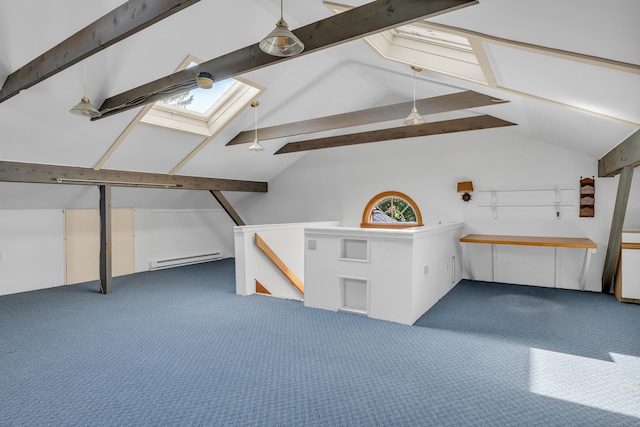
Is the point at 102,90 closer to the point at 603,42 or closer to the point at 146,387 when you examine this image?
the point at 146,387

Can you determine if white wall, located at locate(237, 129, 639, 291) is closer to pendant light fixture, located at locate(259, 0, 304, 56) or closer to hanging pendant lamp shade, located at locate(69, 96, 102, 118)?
pendant light fixture, located at locate(259, 0, 304, 56)

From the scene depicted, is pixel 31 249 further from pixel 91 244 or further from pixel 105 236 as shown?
pixel 105 236

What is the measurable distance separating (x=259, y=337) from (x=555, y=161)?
5.49 meters

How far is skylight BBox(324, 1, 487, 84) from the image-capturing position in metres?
3.47

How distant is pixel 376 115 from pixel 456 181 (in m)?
2.17

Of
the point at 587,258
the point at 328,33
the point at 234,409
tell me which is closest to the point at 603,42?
the point at 328,33

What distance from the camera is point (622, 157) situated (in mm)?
4000

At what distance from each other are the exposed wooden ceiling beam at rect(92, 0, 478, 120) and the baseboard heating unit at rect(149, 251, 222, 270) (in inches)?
188

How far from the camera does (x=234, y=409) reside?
234 cm

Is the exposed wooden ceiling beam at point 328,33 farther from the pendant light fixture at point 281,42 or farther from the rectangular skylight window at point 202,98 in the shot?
the rectangular skylight window at point 202,98

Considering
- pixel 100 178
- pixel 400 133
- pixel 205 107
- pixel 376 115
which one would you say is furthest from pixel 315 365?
pixel 400 133

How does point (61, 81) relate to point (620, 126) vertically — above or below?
above

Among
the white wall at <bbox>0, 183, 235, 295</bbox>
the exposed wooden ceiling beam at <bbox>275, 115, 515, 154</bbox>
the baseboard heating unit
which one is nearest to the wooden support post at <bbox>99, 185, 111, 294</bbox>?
the white wall at <bbox>0, 183, 235, 295</bbox>

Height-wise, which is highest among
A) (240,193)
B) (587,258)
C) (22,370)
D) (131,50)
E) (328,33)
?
(131,50)
